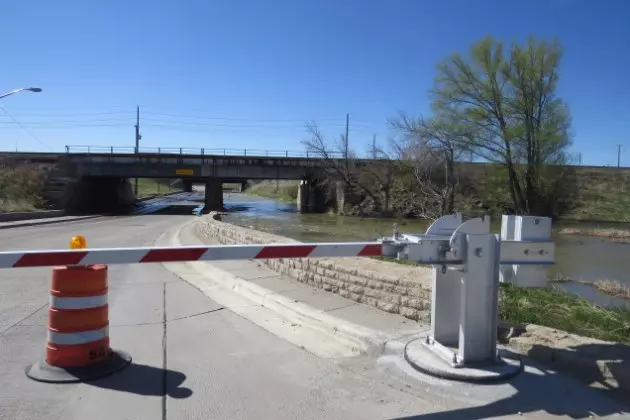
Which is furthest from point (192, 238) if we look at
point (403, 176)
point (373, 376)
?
point (403, 176)

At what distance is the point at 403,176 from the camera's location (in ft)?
140

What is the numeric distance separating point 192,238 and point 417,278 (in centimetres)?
1219

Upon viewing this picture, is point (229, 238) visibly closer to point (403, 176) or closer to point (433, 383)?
point (433, 383)

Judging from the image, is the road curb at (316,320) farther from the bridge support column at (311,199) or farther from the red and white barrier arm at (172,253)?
the bridge support column at (311,199)

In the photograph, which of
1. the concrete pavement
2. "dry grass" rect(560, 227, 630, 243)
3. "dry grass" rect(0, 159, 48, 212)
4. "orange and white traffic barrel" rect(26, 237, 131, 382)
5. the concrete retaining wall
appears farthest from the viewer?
"dry grass" rect(0, 159, 48, 212)

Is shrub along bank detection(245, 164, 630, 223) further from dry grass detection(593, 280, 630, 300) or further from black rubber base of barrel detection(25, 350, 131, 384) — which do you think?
black rubber base of barrel detection(25, 350, 131, 384)

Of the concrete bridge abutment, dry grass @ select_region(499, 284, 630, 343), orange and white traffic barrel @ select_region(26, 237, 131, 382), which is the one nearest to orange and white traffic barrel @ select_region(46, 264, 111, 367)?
orange and white traffic barrel @ select_region(26, 237, 131, 382)

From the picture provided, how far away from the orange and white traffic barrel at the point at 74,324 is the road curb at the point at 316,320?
2339mm

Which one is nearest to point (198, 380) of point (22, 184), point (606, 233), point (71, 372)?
point (71, 372)

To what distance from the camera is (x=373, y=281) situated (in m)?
6.40

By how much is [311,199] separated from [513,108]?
23.5 m

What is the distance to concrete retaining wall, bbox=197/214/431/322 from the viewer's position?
5.82 metres

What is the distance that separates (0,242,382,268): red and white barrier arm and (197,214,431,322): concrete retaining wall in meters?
1.75

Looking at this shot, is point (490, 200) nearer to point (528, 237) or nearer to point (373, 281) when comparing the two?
point (373, 281)
